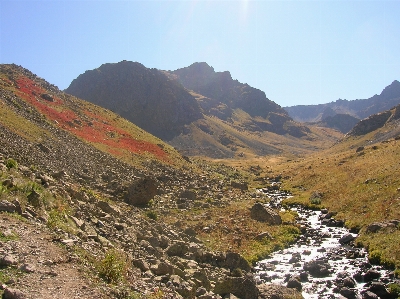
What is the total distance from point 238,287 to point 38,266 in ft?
37.9

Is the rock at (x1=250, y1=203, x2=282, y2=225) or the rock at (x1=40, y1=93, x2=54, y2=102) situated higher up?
the rock at (x1=40, y1=93, x2=54, y2=102)

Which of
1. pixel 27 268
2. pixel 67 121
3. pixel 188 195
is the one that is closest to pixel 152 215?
pixel 188 195

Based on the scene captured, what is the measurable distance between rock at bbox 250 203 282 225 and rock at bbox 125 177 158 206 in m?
12.3

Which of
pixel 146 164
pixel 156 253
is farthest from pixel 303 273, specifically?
pixel 146 164

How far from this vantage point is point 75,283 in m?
11.6

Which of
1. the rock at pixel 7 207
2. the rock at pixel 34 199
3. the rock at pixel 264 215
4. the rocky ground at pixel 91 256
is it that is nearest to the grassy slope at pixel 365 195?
the rock at pixel 264 215

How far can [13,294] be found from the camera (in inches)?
371

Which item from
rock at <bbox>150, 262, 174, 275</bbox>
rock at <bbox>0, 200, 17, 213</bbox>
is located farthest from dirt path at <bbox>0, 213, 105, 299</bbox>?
rock at <bbox>150, 262, 174, 275</bbox>

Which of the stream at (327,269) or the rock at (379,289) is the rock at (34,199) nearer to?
the stream at (327,269)

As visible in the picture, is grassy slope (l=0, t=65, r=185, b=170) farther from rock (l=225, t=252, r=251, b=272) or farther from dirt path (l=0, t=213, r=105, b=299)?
dirt path (l=0, t=213, r=105, b=299)

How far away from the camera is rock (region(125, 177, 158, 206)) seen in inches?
1496

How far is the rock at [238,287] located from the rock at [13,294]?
1189 centimetres

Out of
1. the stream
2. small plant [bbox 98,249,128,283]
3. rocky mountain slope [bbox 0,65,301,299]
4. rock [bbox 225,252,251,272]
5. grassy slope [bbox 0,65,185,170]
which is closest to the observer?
rocky mountain slope [bbox 0,65,301,299]

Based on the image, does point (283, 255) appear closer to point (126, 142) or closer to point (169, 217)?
point (169, 217)
